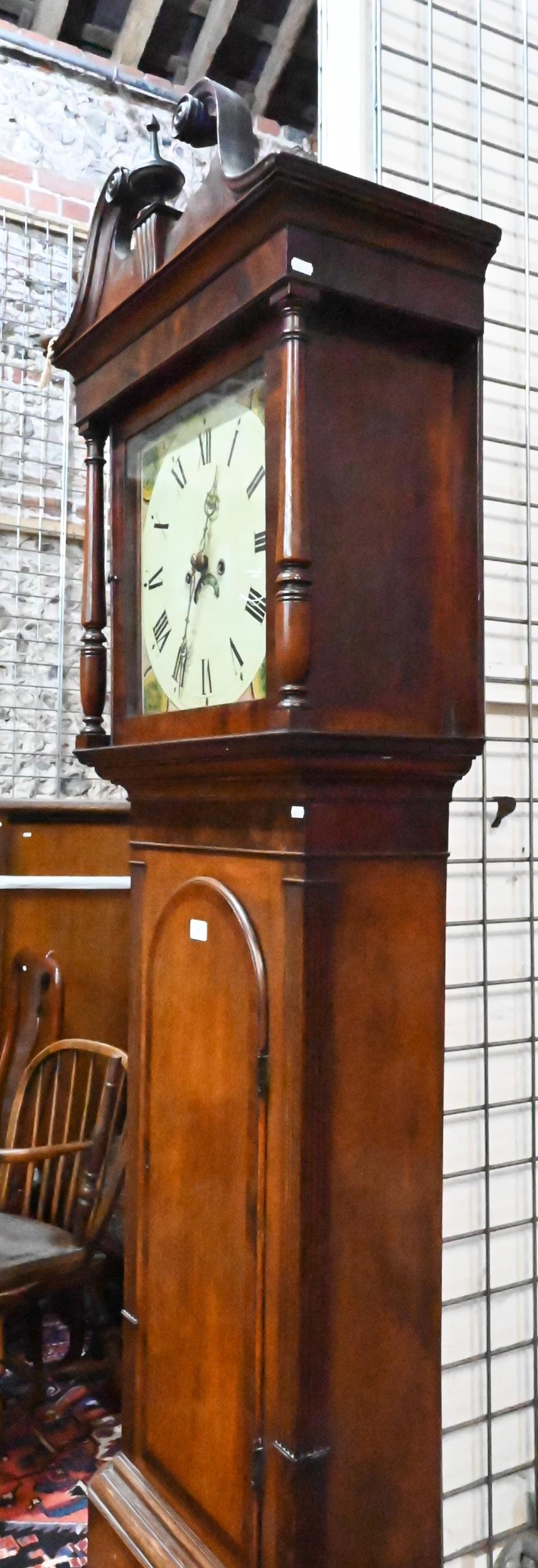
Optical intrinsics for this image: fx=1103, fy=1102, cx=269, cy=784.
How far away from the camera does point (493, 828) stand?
56.7 inches

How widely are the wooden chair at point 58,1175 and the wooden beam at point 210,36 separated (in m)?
2.60

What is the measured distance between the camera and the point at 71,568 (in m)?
2.91

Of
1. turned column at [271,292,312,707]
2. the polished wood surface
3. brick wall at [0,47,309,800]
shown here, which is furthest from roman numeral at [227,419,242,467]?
brick wall at [0,47,309,800]

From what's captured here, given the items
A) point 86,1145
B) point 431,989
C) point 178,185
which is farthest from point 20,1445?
point 178,185

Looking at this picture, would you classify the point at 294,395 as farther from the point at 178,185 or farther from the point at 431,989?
the point at 431,989

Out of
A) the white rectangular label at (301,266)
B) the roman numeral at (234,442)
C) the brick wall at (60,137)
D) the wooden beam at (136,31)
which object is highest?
the wooden beam at (136,31)

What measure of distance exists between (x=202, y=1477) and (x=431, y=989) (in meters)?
0.57

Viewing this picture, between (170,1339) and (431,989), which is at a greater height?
(431,989)

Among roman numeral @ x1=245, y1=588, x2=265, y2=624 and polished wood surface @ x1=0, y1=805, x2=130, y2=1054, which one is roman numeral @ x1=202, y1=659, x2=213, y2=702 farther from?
polished wood surface @ x1=0, y1=805, x2=130, y2=1054

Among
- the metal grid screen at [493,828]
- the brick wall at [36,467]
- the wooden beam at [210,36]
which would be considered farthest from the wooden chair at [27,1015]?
the wooden beam at [210,36]

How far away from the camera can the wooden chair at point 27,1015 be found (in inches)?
86.7

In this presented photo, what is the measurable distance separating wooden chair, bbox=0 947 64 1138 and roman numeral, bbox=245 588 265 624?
1315 millimetres

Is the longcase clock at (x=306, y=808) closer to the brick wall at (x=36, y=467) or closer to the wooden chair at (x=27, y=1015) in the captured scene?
the wooden chair at (x=27, y=1015)

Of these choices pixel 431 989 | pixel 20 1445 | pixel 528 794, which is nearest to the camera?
pixel 431 989
